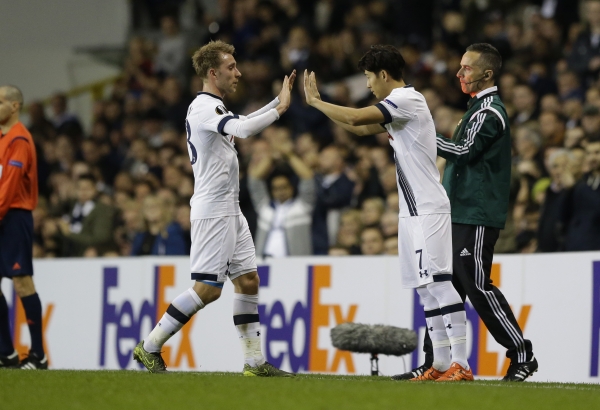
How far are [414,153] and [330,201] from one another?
4802 millimetres

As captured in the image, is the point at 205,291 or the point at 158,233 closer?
the point at 205,291

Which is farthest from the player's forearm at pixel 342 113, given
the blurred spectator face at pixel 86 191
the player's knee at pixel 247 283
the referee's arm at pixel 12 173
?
the blurred spectator face at pixel 86 191

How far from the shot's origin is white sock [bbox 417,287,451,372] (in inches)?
295

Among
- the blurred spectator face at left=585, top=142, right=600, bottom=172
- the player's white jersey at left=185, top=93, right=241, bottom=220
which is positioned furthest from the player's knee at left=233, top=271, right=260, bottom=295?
the blurred spectator face at left=585, top=142, right=600, bottom=172

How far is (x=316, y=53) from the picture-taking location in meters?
16.2

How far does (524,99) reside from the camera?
12.3 metres

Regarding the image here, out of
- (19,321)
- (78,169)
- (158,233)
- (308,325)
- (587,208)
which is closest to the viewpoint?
(587,208)

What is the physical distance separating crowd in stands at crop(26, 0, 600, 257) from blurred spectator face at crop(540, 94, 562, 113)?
0.02 meters

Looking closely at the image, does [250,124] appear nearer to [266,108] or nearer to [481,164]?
[266,108]

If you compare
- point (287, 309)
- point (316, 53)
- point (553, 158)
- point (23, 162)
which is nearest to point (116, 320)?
point (287, 309)

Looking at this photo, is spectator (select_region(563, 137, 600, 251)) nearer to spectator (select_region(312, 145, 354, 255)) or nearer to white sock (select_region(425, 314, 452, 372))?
white sock (select_region(425, 314, 452, 372))

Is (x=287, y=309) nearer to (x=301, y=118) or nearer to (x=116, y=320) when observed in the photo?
(x=116, y=320)

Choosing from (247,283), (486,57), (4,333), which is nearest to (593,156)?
(486,57)

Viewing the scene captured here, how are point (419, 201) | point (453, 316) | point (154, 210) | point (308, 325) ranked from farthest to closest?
1. point (154, 210)
2. point (308, 325)
3. point (419, 201)
4. point (453, 316)
